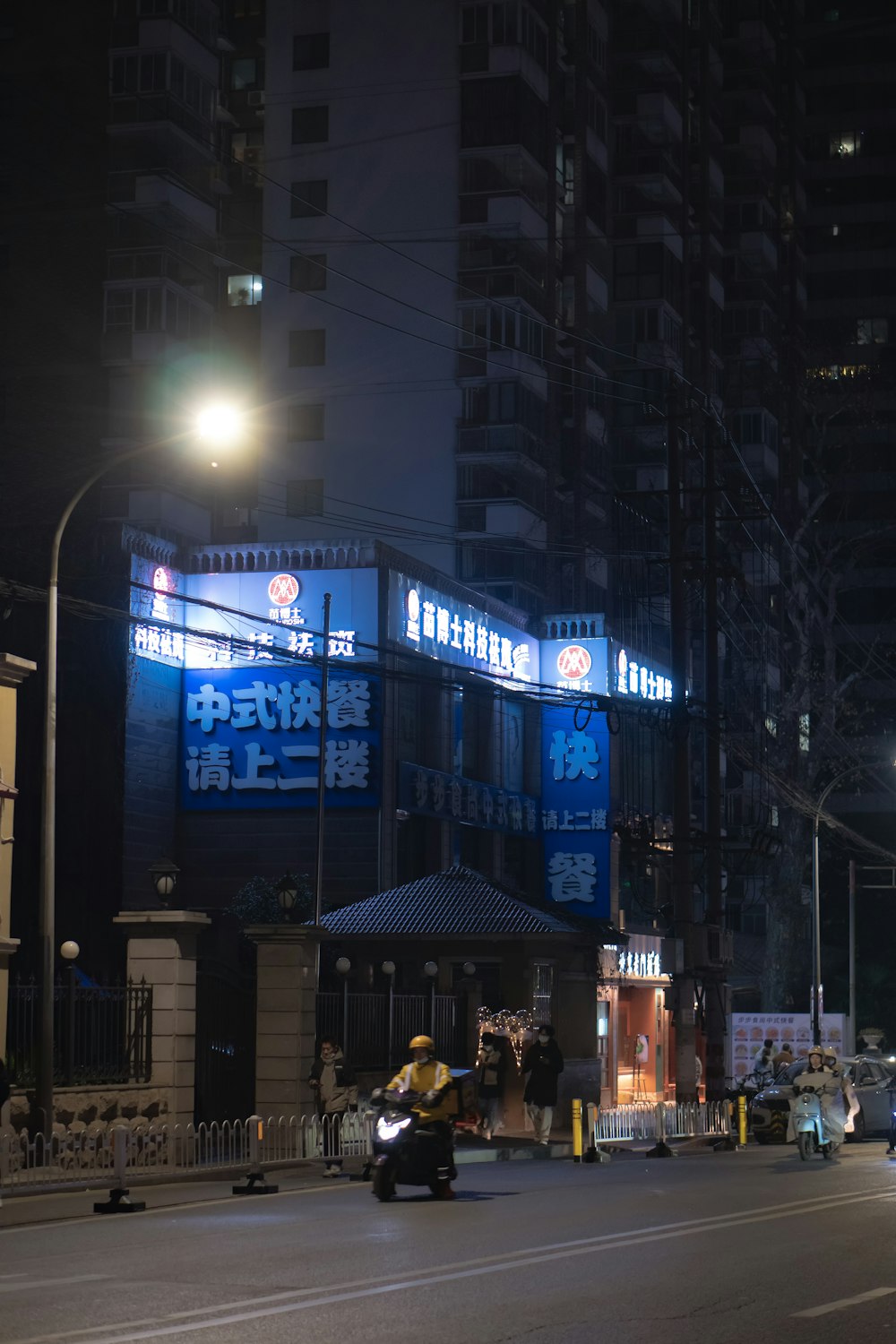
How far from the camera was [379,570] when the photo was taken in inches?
1748

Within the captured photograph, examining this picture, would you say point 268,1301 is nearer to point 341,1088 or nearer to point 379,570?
point 341,1088

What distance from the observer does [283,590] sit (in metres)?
44.5

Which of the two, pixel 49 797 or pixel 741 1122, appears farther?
pixel 741 1122

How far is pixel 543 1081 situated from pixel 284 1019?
493cm

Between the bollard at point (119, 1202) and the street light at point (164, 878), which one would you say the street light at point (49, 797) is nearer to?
the street light at point (164, 878)

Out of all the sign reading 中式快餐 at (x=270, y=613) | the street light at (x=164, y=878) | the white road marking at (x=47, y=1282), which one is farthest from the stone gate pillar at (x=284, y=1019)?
the sign reading 中式快餐 at (x=270, y=613)

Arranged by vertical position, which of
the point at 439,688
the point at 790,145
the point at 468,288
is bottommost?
the point at 439,688

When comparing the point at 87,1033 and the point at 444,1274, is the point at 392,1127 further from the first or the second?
the point at 444,1274

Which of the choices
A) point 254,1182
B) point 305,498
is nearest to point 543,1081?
point 254,1182

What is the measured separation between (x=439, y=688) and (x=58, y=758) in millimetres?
8941

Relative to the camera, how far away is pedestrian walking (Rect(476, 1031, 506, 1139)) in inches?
1214

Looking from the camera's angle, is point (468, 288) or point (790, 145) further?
point (790, 145)

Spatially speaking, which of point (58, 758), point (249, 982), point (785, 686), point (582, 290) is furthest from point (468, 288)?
point (249, 982)

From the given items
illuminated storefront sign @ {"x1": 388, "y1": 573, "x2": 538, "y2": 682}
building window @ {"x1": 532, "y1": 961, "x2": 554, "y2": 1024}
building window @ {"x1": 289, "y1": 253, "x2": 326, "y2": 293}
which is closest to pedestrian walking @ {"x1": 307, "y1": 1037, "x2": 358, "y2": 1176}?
building window @ {"x1": 532, "y1": 961, "x2": 554, "y2": 1024}
